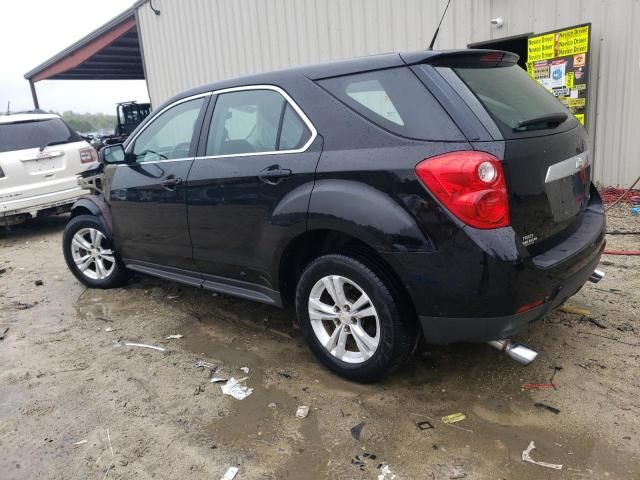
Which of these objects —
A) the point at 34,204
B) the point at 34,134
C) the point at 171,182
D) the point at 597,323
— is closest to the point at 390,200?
the point at 171,182

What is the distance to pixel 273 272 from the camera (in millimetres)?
3236

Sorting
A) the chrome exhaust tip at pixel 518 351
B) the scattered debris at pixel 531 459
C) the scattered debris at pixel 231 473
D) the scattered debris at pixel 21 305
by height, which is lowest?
the scattered debris at pixel 531 459

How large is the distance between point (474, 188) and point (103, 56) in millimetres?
19108

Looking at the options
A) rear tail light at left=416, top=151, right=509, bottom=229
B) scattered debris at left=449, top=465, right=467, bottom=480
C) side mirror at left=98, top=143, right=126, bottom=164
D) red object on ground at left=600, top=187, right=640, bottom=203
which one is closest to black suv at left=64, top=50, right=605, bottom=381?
rear tail light at left=416, top=151, right=509, bottom=229

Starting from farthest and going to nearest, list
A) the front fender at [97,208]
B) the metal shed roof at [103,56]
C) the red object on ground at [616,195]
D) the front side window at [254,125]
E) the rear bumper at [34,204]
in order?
the metal shed roof at [103,56] → the rear bumper at [34,204] → the red object on ground at [616,195] → the front fender at [97,208] → the front side window at [254,125]

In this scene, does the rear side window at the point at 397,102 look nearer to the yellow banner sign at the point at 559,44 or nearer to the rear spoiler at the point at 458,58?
the rear spoiler at the point at 458,58

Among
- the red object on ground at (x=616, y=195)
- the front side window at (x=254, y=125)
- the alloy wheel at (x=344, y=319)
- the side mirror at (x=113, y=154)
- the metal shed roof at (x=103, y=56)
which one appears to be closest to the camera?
the alloy wheel at (x=344, y=319)

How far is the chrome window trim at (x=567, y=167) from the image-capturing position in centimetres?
263

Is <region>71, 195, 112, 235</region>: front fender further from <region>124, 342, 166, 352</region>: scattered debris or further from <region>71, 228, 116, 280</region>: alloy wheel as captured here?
<region>124, 342, 166, 352</region>: scattered debris

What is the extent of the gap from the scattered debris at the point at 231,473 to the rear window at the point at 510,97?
1975 millimetres

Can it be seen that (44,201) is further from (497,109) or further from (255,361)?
(497,109)

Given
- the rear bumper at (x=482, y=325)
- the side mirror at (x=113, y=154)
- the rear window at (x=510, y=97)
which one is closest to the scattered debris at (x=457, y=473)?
the rear bumper at (x=482, y=325)

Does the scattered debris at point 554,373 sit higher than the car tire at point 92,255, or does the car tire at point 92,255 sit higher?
the car tire at point 92,255

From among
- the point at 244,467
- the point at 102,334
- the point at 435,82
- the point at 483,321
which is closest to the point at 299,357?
the point at 244,467
